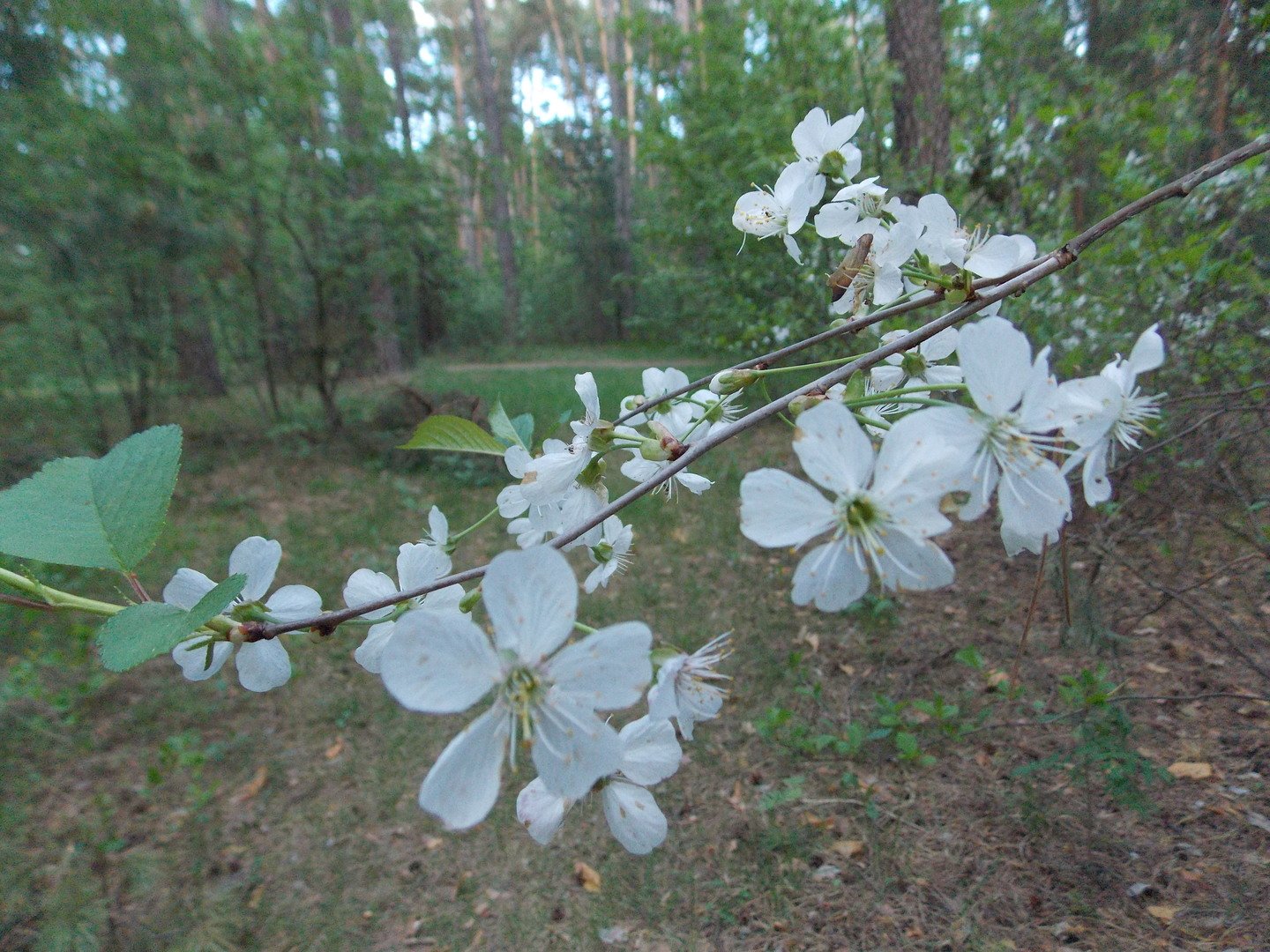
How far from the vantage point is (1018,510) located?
0.57 metres

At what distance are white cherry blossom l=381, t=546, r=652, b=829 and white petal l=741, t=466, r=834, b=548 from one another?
0.41ft

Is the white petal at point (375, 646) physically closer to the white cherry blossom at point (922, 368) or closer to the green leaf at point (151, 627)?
the green leaf at point (151, 627)

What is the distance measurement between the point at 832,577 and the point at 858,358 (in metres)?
0.24

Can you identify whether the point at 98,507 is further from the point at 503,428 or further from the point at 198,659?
the point at 503,428

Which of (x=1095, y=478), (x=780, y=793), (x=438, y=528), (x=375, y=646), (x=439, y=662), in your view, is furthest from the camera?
(x=780, y=793)

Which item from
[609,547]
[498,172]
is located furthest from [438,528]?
[498,172]

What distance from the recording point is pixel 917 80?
370 centimetres

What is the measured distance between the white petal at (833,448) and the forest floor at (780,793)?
1239 mm

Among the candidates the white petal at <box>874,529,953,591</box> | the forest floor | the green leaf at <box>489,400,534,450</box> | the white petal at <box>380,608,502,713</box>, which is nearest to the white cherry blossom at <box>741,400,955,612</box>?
the white petal at <box>874,529,953,591</box>

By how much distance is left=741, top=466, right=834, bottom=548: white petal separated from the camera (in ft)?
1.84

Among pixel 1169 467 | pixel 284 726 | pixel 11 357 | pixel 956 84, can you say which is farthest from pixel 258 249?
pixel 1169 467

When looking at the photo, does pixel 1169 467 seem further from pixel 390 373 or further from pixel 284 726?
pixel 390 373

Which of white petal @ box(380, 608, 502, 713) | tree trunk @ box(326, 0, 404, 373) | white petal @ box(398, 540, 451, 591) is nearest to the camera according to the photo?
white petal @ box(380, 608, 502, 713)

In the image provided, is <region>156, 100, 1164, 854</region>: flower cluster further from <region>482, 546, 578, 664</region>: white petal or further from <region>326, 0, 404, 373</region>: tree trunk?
<region>326, 0, 404, 373</region>: tree trunk
